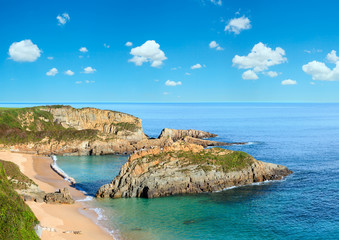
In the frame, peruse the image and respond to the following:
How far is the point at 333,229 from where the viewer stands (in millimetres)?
39406

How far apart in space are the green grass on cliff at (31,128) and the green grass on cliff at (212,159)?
182 feet

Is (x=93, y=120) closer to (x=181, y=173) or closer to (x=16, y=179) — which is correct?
(x=16, y=179)

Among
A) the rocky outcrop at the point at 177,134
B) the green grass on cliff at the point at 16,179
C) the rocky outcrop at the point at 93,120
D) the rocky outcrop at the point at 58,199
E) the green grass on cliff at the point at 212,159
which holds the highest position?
the rocky outcrop at the point at 93,120

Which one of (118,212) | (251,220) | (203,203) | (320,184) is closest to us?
(251,220)

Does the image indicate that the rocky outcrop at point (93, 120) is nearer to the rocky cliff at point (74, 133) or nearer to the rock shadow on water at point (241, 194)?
the rocky cliff at point (74, 133)

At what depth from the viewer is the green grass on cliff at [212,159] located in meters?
59.4

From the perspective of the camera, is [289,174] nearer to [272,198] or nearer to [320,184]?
[320,184]

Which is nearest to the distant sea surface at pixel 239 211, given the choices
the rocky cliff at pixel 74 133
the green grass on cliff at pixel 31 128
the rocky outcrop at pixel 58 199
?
the rocky outcrop at pixel 58 199

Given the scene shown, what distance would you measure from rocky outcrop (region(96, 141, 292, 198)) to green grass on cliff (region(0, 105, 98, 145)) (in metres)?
55.1

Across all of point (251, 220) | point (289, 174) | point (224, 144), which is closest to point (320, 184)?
A: point (289, 174)

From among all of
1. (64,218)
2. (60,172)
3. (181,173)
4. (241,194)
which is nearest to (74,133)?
(60,172)

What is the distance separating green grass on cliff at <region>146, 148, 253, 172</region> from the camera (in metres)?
59.4

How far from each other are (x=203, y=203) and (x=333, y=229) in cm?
1930

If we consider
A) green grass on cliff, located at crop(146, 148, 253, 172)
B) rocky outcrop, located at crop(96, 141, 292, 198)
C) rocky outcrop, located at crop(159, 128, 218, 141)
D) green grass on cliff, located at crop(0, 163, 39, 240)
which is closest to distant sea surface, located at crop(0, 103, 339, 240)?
rocky outcrop, located at crop(96, 141, 292, 198)
